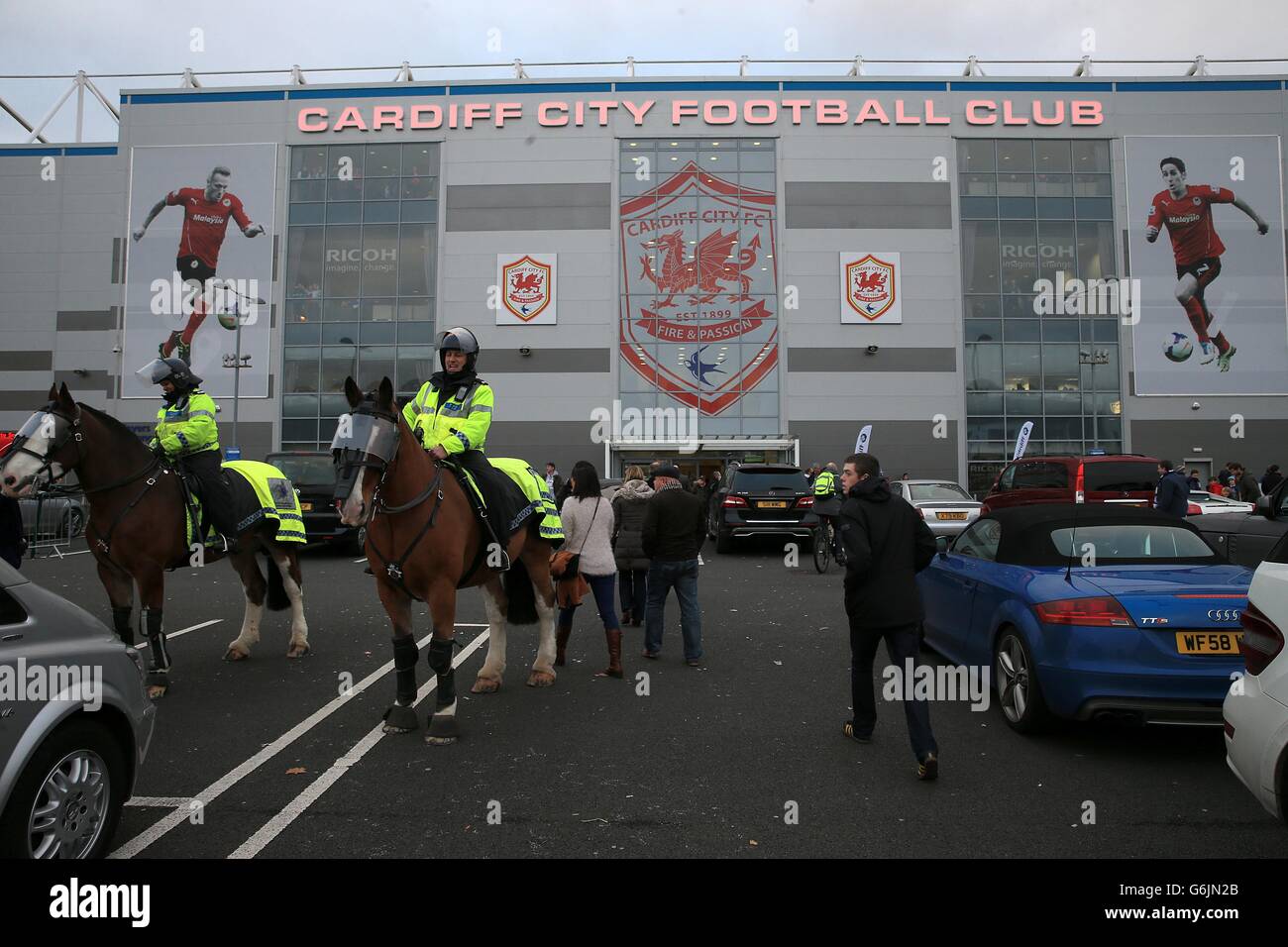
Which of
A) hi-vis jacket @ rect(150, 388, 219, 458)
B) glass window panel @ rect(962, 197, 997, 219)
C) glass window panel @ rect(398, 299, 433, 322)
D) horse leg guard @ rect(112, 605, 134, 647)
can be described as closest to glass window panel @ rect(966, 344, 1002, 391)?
glass window panel @ rect(962, 197, 997, 219)

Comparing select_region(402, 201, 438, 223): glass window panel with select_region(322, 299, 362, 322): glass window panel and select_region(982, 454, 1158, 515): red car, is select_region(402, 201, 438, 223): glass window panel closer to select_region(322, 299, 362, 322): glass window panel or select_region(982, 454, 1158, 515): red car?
select_region(322, 299, 362, 322): glass window panel

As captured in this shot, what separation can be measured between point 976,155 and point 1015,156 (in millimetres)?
1628

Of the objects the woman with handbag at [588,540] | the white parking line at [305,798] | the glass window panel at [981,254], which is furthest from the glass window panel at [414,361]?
→ the white parking line at [305,798]

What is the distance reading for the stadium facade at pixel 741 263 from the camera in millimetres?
32438

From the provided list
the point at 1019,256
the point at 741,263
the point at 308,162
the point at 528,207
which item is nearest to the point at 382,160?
the point at 308,162

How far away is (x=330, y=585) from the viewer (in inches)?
485

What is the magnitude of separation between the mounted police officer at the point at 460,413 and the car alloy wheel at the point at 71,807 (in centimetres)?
287

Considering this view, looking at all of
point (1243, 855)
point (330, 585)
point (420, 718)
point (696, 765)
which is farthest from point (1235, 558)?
point (330, 585)

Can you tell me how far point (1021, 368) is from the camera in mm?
32875

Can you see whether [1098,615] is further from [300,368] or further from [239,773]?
[300,368]

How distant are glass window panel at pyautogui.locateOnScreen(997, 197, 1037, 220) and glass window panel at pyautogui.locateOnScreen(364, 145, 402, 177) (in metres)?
25.7

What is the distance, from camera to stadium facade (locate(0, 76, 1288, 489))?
1277 inches

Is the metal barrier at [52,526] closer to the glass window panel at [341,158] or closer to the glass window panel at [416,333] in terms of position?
the glass window panel at [416,333]

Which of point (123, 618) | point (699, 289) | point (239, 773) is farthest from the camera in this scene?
point (699, 289)
